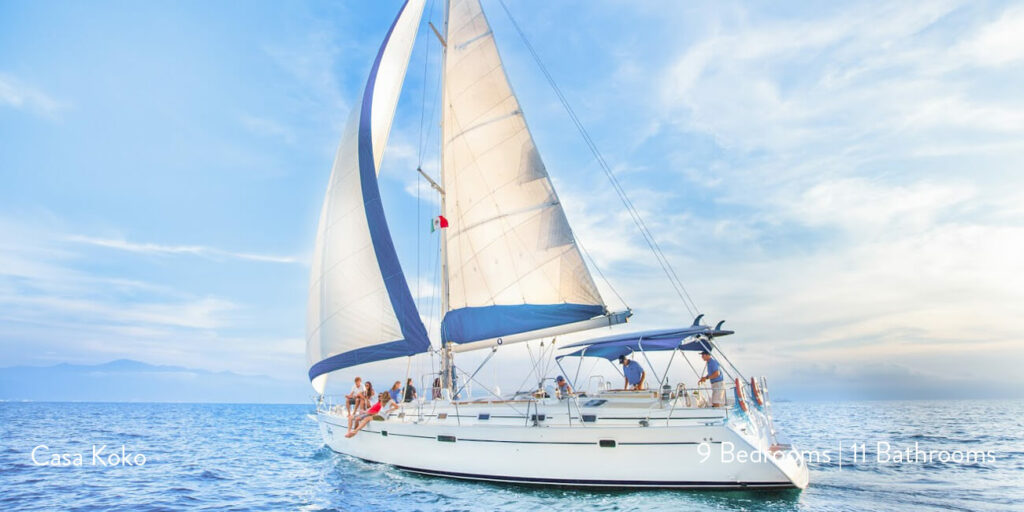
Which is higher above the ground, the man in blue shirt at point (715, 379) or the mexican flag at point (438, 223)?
the mexican flag at point (438, 223)

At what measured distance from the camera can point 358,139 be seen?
16.6 meters

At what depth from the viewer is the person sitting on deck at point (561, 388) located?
39.8ft

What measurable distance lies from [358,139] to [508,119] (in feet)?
15.5

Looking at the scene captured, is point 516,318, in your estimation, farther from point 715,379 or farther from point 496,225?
point 715,379

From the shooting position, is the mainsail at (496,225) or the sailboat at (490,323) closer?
the sailboat at (490,323)

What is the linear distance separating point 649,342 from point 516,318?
3820 mm

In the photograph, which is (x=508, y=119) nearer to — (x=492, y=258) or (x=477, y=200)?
(x=477, y=200)

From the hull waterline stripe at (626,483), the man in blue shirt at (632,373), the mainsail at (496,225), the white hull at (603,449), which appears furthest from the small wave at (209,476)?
the man in blue shirt at (632,373)

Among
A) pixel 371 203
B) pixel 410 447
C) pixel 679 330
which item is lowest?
pixel 410 447

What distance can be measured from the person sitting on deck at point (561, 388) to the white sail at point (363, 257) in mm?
3729

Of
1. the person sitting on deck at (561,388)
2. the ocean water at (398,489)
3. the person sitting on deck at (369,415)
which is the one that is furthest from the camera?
the person sitting on deck at (369,415)

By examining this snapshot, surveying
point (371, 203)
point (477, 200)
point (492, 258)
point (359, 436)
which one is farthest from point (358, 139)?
point (359, 436)

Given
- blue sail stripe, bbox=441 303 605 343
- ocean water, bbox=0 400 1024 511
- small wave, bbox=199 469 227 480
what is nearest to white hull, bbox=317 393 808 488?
ocean water, bbox=0 400 1024 511

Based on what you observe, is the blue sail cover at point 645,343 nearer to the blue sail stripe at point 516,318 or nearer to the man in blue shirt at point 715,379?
the man in blue shirt at point 715,379
